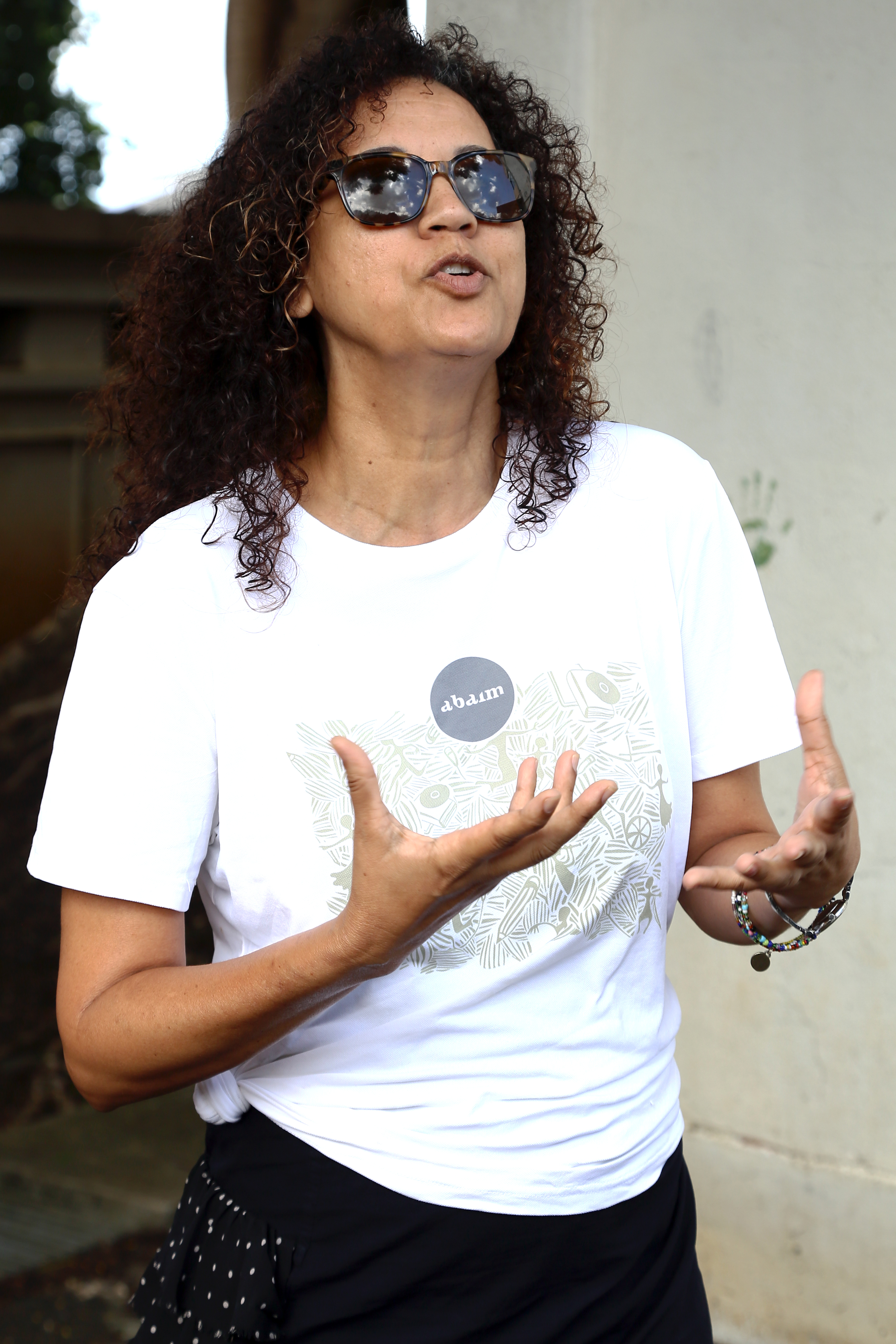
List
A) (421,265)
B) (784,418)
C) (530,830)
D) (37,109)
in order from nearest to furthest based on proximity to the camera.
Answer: (530,830) < (421,265) < (784,418) < (37,109)

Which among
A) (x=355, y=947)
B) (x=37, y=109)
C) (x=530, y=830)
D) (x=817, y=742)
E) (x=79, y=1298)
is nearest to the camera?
(x=530, y=830)

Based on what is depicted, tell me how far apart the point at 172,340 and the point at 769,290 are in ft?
5.21

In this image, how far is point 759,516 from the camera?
3.02m

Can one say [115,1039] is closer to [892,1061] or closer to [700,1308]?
[700,1308]

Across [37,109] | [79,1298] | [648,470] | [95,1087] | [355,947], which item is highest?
[37,109]

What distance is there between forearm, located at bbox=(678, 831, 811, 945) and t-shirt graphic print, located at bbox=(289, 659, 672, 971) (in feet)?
0.38

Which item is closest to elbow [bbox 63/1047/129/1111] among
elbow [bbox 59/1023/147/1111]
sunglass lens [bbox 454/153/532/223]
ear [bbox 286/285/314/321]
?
elbow [bbox 59/1023/147/1111]

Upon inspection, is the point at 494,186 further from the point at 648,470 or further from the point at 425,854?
the point at 425,854

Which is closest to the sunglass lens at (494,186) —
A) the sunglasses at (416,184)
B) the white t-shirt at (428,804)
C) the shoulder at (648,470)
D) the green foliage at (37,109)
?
the sunglasses at (416,184)

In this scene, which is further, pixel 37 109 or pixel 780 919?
pixel 37 109

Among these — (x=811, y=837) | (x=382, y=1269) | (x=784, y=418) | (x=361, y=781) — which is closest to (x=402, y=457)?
(x=361, y=781)

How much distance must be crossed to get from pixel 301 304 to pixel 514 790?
30.0 inches

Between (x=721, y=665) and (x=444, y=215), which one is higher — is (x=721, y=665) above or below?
below

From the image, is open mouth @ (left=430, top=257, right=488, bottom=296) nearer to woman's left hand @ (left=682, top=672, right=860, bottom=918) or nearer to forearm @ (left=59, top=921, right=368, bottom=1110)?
woman's left hand @ (left=682, top=672, right=860, bottom=918)
